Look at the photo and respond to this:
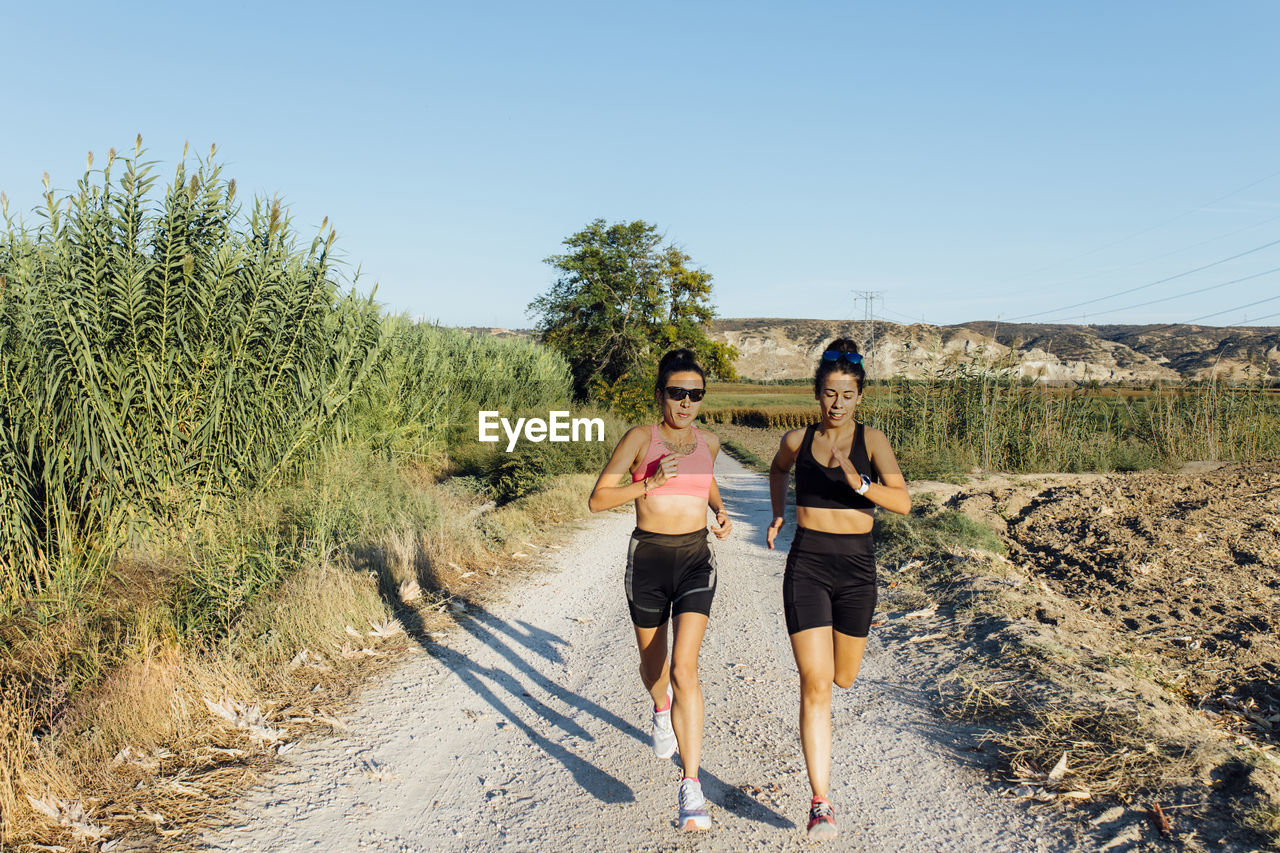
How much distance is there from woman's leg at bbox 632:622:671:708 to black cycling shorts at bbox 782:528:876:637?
0.70m

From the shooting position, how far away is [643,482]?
375cm

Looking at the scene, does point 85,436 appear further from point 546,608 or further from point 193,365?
point 546,608

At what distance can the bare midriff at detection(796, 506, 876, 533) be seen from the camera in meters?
3.75

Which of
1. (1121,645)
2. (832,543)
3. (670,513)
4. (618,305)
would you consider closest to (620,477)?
(670,513)

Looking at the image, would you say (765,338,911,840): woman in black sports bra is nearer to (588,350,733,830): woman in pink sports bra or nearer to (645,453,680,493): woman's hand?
(588,350,733,830): woman in pink sports bra

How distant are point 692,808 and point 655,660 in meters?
0.79

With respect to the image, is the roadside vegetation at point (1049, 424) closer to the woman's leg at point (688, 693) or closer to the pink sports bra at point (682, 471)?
the pink sports bra at point (682, 471)

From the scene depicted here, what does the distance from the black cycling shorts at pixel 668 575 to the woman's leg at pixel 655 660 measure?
0.33 feet

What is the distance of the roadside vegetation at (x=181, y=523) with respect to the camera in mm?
4230

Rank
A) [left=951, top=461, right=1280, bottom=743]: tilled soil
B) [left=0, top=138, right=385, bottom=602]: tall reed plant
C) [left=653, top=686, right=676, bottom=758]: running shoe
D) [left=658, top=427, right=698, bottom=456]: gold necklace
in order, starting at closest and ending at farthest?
[left=658, top=427, right=698, bottom=456]: gold necklace → [left=653, top=686, right=676, bottom=758]: running shoe → [left=951, top=461, right=1280, bottom=743]: tilled soil → [left=0, top=138, right=385, bottom=602]: tall reed plant

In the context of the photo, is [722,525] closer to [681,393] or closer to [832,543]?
[832,543]

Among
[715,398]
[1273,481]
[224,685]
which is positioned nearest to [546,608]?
[224,685]

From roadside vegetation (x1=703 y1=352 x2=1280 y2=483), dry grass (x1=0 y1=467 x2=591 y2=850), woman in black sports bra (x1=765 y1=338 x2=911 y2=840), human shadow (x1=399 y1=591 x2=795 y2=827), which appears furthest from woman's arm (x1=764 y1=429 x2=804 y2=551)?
roadside vegetation (x1=703 y1=352 x2=1280 y2=483)

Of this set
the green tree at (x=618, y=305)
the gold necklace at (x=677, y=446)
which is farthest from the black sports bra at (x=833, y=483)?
the green tree at (x=618, y=305)
